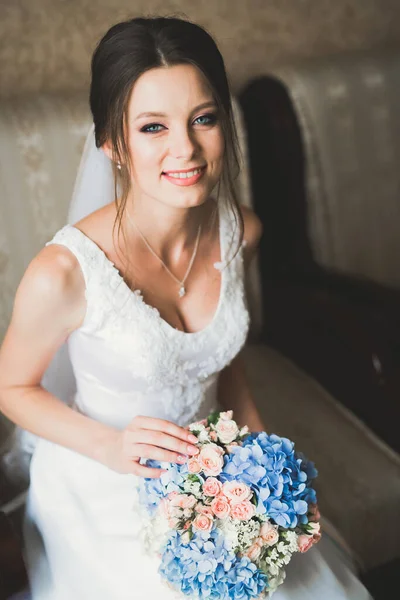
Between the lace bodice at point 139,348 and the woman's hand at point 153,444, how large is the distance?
189mm

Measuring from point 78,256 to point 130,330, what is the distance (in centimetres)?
17

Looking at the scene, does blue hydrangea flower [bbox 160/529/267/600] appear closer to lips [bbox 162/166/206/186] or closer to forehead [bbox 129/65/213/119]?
lips [bbox 162/166/206/186]

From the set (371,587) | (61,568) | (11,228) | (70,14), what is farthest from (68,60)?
(371,587)

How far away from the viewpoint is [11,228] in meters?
1.80

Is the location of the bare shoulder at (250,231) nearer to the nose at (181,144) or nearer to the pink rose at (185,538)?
the nose at (181,144)

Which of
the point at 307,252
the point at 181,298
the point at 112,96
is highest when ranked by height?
the point at 112,96

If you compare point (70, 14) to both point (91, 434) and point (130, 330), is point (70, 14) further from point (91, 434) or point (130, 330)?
point (91, 434)

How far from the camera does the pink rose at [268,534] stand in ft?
3.34

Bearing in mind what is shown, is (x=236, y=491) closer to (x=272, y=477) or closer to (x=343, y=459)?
(x=272, y=477)

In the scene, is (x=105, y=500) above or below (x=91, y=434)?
below

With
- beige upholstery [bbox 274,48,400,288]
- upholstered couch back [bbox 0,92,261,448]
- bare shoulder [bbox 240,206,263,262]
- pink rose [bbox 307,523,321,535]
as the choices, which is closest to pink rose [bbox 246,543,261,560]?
pink rose [bbox 307,523,321,535]

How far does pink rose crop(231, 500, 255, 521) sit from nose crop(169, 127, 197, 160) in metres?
0.58

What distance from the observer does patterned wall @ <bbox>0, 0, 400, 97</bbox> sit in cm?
201

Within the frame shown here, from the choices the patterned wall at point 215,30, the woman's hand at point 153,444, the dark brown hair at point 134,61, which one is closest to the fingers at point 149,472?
the woman's hand at point 153,444
